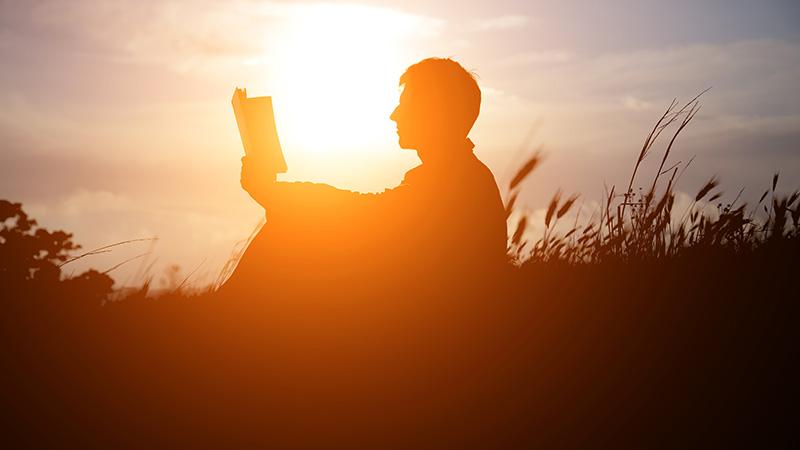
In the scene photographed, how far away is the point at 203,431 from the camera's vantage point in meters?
3.17

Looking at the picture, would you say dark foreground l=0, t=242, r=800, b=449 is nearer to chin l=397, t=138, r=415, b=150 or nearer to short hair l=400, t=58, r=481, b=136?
chin l=397, t=138, r=415, b=150

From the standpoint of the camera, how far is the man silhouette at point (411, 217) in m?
4.37

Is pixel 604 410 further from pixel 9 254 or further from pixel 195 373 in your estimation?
pixel 9 254

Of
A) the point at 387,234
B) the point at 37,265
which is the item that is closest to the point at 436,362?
the point at 387,234

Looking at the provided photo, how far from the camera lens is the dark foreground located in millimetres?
3191

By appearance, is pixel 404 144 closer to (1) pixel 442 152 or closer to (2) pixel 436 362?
(1) pixel 442 152

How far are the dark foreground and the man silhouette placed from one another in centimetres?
16

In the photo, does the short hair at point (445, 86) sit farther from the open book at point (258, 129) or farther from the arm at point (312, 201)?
the open book at point (258, 129)

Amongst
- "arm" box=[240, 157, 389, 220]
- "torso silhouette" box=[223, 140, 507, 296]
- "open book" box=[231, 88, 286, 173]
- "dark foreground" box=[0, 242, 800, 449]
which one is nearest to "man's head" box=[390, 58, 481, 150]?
"torso silhouette" box=[223, 140, 507, 296]

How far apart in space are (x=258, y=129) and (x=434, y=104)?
108 cm

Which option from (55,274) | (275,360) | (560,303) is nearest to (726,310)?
(560,303)

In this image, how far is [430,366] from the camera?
3.71 metres

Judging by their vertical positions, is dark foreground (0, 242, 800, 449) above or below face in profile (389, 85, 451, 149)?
below

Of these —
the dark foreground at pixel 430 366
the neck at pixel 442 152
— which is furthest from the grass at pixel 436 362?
the neck at pixel 442 152
